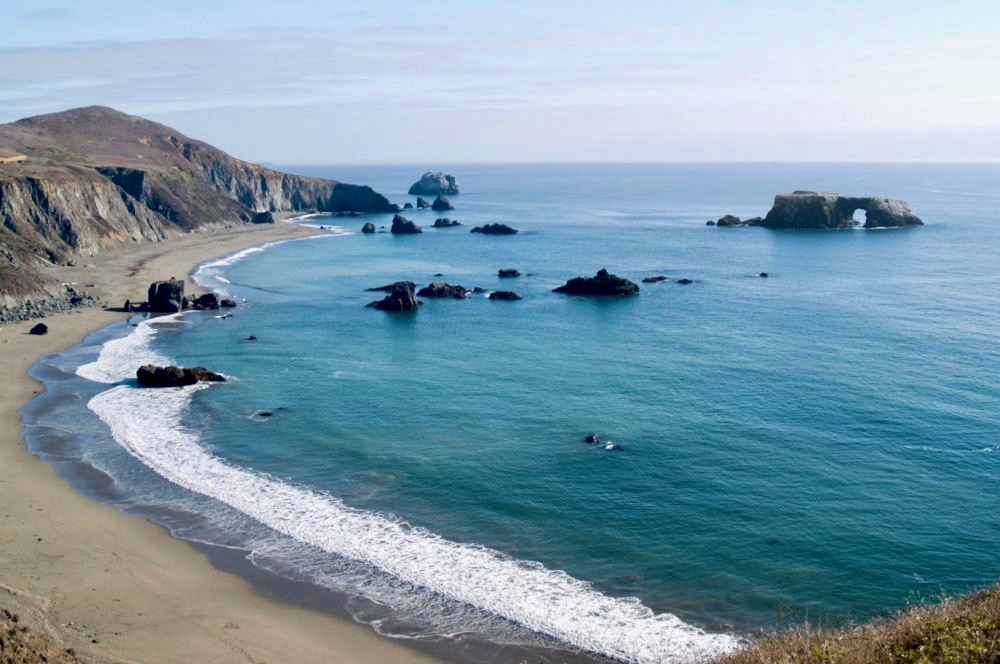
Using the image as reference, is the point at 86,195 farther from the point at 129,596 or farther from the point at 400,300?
the point at 129,596

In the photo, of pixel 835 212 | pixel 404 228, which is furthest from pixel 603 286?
pixel 835 212

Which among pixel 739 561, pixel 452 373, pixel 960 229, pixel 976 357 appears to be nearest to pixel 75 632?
pixel 739 561

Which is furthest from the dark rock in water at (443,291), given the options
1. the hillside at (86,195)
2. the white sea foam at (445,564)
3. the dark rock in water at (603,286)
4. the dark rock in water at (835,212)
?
the dark rock in water at (835,212)

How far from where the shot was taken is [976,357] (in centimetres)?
6278

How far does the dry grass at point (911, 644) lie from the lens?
16.8 m

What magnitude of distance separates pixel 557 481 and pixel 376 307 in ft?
179

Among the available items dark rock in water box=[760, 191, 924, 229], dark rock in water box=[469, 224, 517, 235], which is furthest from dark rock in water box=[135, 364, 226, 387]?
dark rock in water box=[760, 191, 924, 229]

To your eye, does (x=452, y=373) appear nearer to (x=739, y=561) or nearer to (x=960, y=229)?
(x=739, y=561)

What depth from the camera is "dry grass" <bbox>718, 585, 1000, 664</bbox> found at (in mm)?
16750

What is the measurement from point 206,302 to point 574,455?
60784mm

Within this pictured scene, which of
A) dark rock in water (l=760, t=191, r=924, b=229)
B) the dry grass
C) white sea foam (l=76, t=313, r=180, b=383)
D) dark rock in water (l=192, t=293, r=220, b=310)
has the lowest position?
white sea foam (l=76, t=313, r=180, b=383)

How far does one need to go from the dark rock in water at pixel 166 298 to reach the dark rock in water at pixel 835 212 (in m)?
117

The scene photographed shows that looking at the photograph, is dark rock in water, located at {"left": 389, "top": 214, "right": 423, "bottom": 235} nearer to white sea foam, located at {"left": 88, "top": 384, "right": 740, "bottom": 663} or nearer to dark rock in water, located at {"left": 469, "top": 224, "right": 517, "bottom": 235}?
dark rock in water, located at {"left": 469, "top": 224, "right": 517, "bottom": 235}

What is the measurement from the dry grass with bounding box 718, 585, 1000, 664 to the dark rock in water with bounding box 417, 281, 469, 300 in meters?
81.0
